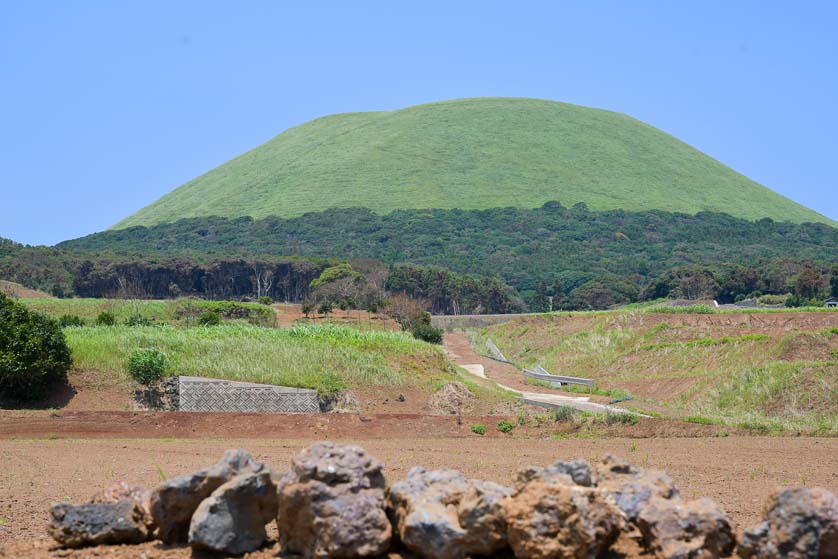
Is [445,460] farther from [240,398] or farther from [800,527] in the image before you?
[240,398]

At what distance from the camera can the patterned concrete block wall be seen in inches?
1058

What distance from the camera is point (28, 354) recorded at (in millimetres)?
25594

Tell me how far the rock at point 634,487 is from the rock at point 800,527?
34.8 inches

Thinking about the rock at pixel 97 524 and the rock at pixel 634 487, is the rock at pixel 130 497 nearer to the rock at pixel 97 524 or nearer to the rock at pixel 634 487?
the rock at pixel 97 524

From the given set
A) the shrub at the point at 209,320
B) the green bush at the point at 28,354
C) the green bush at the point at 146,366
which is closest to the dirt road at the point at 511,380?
the green bush at the point at 146,366

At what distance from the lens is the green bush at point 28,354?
83.7 ft

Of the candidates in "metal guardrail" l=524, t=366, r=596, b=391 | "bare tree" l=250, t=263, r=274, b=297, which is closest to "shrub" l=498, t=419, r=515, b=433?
"metal guardrail" l=524, t=366, r=596, b=391

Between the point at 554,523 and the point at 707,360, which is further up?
the point at 554,523

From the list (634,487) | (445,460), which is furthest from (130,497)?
(445,460)

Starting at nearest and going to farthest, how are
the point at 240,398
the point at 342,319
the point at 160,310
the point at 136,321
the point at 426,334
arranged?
A: the point at 240,398 < the point at 136,321 < the point at 426,334 < the point at 160,310 < the point at 342,319

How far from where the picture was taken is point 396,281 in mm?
94750

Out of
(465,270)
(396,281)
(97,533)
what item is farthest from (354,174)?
(97,533)

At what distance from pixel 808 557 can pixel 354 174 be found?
165322mm

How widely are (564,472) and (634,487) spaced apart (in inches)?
23.7
